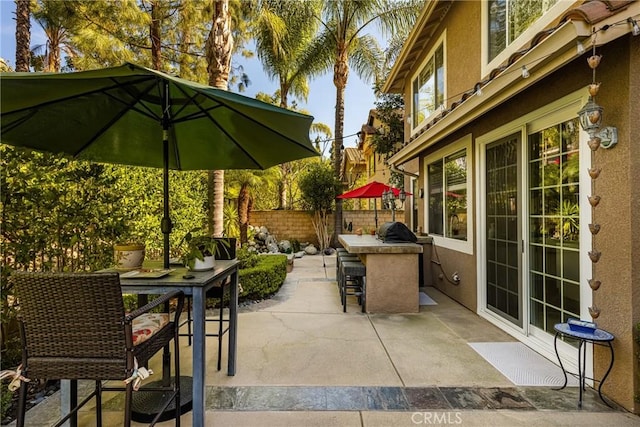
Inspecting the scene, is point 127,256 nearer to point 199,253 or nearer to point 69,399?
point 199,253

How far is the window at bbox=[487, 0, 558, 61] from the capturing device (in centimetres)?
405

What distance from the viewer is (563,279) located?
3.55m

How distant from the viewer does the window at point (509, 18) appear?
4.05 m

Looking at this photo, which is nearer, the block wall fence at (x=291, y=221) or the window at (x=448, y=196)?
the window at (x=448, y=196)

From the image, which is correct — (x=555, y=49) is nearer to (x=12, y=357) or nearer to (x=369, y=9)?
(x=12, y=357)

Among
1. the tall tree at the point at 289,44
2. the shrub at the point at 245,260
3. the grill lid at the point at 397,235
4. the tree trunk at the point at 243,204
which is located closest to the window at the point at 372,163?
the tall tree at the point at 289,44

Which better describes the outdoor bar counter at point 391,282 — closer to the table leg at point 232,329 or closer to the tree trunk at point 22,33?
the table leg at point 232,329

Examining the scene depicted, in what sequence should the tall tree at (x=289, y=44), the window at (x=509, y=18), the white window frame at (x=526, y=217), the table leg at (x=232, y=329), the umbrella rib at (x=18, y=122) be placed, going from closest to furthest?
the umbrella rib at (x=18, y=122)
the white window frame at (x=526, y=217)
the table leg at (x=232, y=329)
the window at (x=509, y=18)
the tall tree at (x=289, y=44)

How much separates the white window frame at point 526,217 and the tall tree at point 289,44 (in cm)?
830

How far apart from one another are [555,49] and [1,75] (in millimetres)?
3775

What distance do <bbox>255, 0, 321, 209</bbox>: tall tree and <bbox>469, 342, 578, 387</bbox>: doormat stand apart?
10.3 meters

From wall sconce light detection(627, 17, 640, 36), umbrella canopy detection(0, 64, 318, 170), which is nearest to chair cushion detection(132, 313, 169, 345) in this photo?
umbrella canopy detection(0, 64, 318, 170)

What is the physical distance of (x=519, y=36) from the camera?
13.9 ft

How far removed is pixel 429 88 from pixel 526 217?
4.59 m
